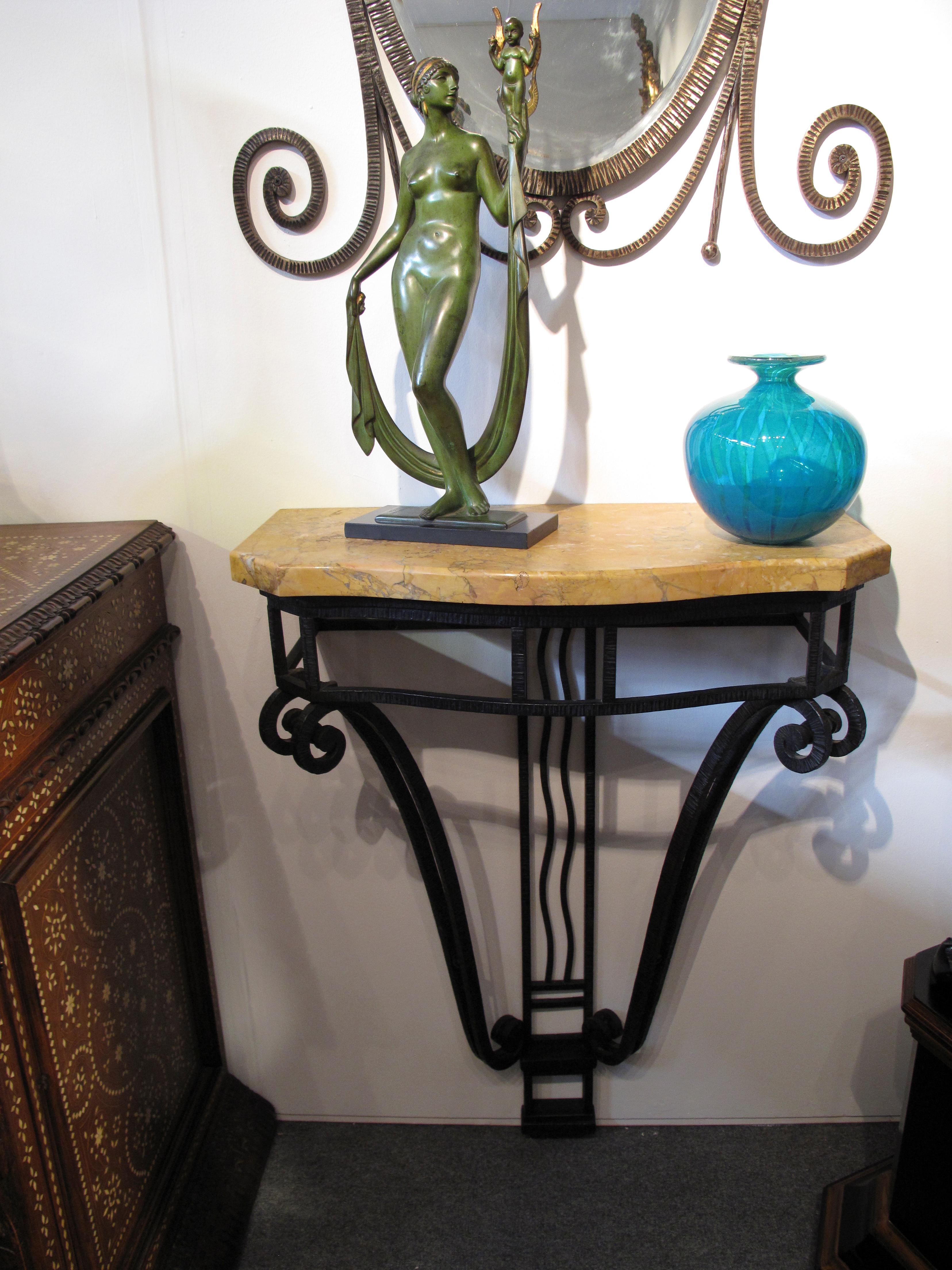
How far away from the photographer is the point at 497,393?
39.8 inches

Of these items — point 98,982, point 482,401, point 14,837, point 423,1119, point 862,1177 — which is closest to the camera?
point 14,837

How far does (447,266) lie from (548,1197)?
1092 mm

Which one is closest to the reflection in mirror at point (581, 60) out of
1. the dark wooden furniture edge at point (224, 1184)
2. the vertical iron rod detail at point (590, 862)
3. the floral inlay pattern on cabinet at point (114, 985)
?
the vertical iron rod detail at point (590, 862)

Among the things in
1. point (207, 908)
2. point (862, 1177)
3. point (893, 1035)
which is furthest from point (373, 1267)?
point (893, 1035)

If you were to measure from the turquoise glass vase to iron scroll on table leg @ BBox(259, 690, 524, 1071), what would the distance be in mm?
429

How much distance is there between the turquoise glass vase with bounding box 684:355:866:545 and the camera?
2.68 ft

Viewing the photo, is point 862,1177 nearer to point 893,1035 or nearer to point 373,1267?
point 893,1035

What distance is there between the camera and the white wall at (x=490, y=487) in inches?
37.9

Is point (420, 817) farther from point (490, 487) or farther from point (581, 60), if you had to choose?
point (581, 60)

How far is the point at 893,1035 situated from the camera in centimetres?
124

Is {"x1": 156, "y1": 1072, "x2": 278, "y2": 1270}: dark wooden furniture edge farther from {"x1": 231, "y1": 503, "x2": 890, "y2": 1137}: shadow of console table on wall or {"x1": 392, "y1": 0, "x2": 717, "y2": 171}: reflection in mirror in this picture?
{"x1": 392, "y1": 0, "x2": 717, "y2": 171}: reflection in mirror

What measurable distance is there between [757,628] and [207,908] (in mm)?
775

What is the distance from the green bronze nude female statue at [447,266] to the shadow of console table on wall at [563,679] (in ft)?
0.35

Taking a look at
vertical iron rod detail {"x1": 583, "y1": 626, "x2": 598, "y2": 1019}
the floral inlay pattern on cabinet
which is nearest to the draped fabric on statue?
vertical iron rod detail {"x1": 583, "y1": 626, "x2": 598, "y2": 1019}
